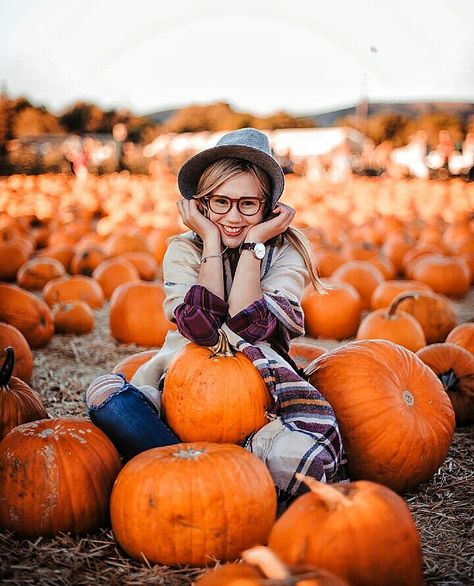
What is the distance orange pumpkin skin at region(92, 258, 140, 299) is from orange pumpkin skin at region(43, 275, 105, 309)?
0.40 metres

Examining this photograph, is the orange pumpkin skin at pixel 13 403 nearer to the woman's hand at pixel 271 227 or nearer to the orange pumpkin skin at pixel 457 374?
the woman's hand at pixel 271 227

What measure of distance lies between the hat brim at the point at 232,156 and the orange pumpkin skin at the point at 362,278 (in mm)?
3856

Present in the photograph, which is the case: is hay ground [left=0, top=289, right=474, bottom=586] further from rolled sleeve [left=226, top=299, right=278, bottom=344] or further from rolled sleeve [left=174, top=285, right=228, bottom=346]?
rolled sleeve [left=226, top=299, right=278, bottom=344]

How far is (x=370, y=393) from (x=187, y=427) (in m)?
0.80

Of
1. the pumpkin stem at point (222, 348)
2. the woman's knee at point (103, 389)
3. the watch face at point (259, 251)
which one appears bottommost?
the woman's knee at point (103, 389)

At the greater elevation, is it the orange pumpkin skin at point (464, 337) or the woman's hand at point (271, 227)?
the woman's hand at point (271, 227)

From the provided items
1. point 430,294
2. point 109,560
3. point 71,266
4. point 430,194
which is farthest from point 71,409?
point 430,194

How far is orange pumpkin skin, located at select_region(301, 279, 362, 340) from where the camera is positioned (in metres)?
5.93

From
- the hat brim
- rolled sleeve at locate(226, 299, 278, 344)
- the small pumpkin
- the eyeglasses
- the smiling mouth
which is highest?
the hat brim

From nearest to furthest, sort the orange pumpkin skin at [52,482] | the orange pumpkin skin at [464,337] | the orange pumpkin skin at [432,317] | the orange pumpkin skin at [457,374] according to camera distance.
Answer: the orange pumpkin skin at [52,482] → the orange pumpkin skin at [457,374] → the orange pumpkin skin at [464,337] → the orange pumpkin skin at [432,317]

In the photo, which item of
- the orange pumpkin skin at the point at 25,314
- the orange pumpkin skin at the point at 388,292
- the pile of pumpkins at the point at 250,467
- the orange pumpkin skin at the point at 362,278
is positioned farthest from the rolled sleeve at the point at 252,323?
the orange pumpkin skin at the point at 362,278

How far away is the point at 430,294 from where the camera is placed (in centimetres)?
561

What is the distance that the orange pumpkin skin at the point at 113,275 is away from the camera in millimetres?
7363

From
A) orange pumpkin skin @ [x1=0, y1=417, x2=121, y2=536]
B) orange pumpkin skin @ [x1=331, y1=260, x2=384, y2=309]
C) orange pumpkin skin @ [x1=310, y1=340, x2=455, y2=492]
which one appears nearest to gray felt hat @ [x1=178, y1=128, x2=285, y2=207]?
orange pumpkin skin @ [x1=310, y1=340, x2=455, y2=492]
